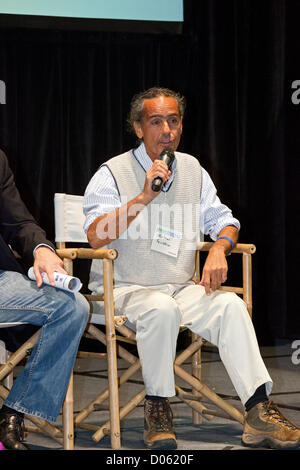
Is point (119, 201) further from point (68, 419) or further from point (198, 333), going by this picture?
point (68, 419)

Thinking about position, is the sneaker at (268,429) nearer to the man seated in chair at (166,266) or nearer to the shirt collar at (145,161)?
the man seated in chair at (166,266)

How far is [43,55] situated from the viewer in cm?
421

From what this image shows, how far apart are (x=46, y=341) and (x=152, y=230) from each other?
0.68 m

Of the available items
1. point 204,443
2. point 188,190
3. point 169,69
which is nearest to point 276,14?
point 169,69

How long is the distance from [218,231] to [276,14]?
2385 mm

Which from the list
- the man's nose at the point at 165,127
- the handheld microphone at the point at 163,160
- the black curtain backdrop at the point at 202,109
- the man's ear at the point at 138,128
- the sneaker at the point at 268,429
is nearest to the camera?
the sneaker at the point at 268,429

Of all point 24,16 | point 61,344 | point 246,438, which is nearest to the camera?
point 61,344

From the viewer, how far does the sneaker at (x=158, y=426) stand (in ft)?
7.05

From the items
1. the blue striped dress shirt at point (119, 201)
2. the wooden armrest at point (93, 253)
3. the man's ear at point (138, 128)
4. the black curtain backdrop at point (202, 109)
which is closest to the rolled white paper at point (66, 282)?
the wooden armrest at point (93, 253)

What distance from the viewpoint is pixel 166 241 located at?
2502mm

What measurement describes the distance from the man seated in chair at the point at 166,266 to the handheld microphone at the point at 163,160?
0.7 inches

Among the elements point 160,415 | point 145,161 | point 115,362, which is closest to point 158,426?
point 160,415

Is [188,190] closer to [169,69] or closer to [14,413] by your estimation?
[14,413]

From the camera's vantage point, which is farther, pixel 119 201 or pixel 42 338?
pixel 119 201
